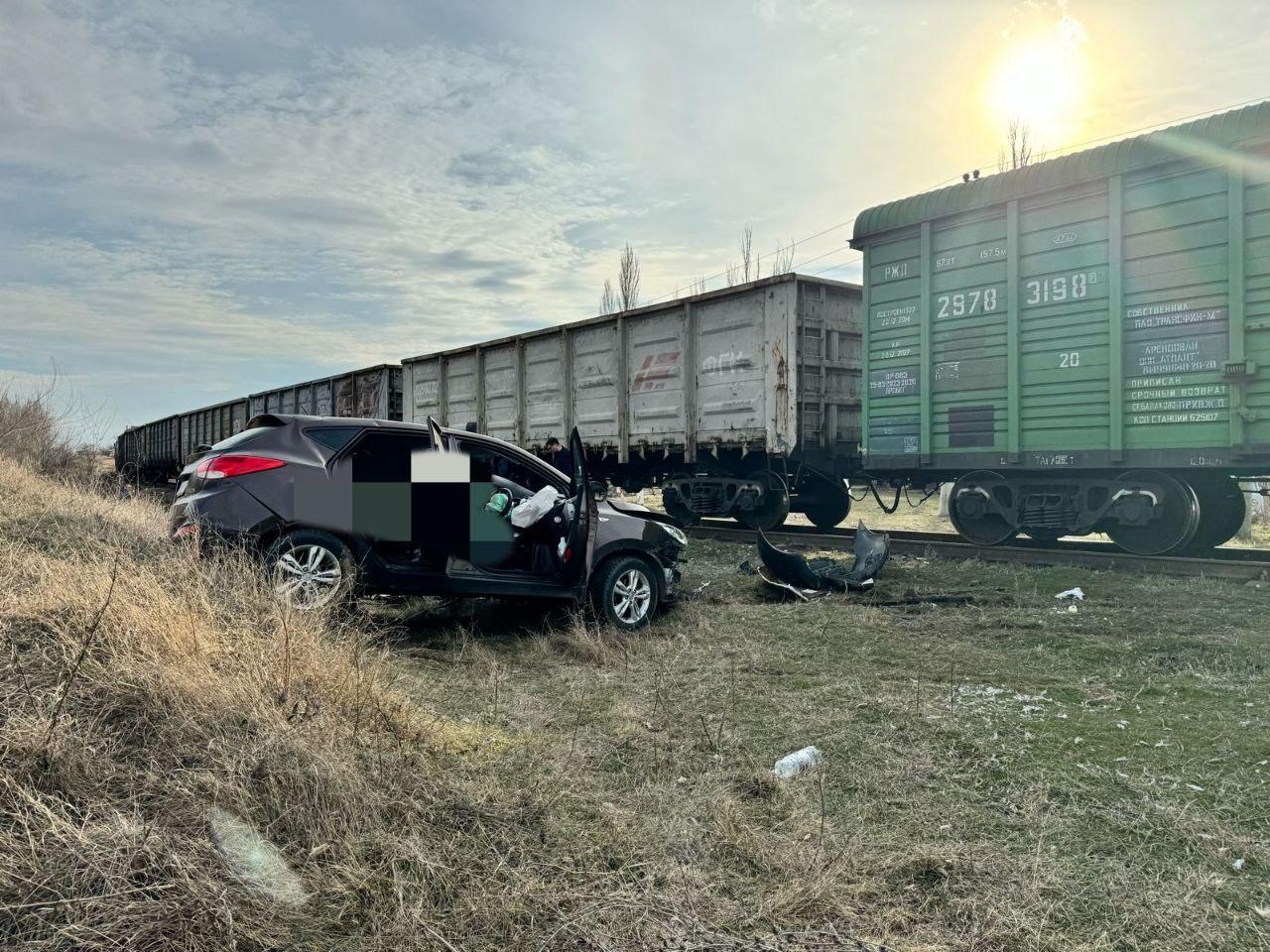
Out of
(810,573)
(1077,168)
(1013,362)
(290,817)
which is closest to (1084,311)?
(1013,362)

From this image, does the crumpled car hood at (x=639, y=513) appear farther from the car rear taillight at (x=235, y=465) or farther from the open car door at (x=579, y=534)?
the car rear taillight at (x=235, y=465)

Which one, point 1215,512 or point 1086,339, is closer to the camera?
point 1086,339

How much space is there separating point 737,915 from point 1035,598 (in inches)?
228

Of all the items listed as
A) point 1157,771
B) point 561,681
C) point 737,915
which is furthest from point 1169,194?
point 737,915

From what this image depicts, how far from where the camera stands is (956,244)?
9438mm

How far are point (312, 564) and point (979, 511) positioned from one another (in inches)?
290

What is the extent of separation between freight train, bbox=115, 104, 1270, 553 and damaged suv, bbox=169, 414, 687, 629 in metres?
1.21

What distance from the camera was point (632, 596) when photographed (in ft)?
20.5

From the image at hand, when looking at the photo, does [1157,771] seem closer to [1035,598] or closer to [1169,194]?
[1035,598]

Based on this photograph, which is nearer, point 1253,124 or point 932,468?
point 1253,124

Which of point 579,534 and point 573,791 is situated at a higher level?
point 579,534

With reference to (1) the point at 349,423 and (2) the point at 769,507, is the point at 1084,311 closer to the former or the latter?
(2) the point at 769,507

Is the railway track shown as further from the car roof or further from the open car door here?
the car roof

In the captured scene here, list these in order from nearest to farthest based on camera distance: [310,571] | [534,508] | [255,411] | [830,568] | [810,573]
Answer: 1. [310,571]
2. [534,508]
3. [810,573]
4. [830,568]
5. [255,411]
